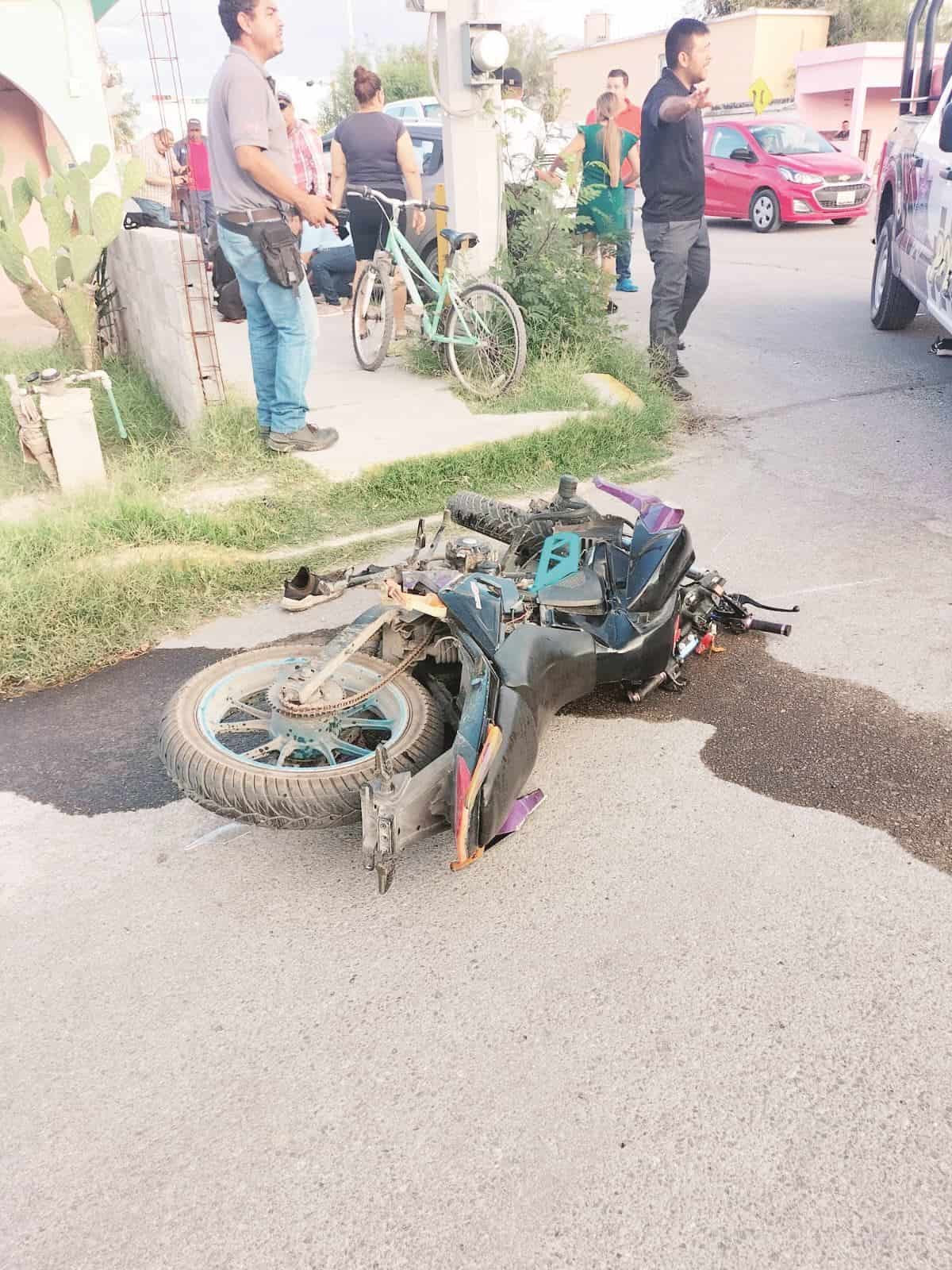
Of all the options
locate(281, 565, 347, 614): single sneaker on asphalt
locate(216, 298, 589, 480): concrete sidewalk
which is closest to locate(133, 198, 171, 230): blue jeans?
locate(216, 298, 589, 480): concrete sidewalk

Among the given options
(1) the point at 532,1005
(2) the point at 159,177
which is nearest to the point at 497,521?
(1) the point at 532,1005

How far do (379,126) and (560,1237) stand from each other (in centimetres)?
804

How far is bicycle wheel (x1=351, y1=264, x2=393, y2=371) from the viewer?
725 centimetres

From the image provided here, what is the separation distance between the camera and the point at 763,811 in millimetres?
2855

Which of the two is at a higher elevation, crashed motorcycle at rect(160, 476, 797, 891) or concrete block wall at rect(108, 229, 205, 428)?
concrete block wall at rect(108, 229, 205, 428)

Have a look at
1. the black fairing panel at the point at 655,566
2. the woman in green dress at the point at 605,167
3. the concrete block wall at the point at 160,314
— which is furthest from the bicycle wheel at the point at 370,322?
the black fairing panel at the point at 655,566

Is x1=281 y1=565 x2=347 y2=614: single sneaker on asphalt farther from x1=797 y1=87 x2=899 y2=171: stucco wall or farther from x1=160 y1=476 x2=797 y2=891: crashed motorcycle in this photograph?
x1=797 y1=87 x2=899 y2=171: stucco wall

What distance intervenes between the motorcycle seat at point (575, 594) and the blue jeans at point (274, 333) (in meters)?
2.86

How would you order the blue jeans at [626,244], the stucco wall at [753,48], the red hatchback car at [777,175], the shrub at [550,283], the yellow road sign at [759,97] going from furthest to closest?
the stucco wall at [753,48], the yellow road sign at [759,97], the red hatchback car at [777,175], the blue jeans at [626,244], the shrub at [550,283]

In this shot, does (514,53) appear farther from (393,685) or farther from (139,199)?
(393,685)

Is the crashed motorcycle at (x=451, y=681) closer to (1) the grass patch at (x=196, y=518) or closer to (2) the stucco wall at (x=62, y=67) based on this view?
(1) the grass patch at (x=196, y=518)

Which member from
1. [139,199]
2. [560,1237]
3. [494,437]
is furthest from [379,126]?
[560,1237]

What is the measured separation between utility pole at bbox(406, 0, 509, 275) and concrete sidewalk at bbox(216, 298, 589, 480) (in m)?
1.10

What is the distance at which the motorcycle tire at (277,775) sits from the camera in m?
2.52
